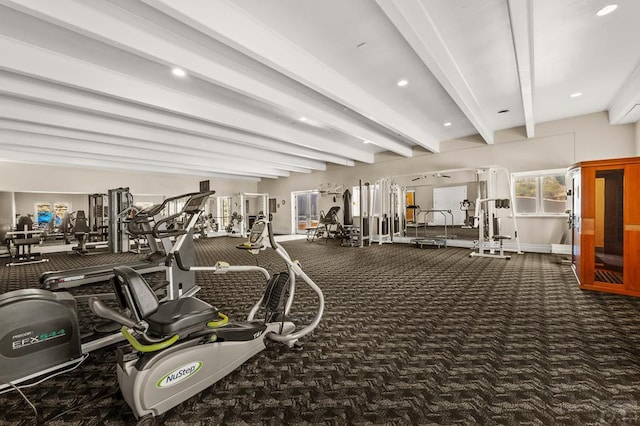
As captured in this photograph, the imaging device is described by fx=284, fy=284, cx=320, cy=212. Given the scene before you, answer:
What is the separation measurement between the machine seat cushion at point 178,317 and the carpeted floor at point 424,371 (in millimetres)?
436

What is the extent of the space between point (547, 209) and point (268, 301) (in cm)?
857

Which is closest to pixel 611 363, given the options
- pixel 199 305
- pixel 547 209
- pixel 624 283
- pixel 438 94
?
pixel 624 283

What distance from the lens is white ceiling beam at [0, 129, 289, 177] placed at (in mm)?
6965

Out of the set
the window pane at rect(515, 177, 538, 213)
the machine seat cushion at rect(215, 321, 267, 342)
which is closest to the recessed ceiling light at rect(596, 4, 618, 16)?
the machine seat cushion at rect(215, 321, 267, 342)

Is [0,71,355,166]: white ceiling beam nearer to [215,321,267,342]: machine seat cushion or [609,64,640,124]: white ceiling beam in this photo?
[215,321,267,342]: machine seat cushion

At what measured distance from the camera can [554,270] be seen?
5.34 meters

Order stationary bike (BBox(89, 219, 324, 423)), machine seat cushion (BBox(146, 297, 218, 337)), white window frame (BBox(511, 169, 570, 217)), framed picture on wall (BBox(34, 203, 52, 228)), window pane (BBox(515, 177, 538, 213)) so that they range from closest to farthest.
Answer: stationary bike (BBox(89, 219, 324, 423)) < machine seat cushion (BBox(146, 297, 218, 337)) < white window frame (BBox(511, 169, 570, 217)) < window pane (BBox(515, 177, 538, 213)) < framed picture on wall (BBox(34, 203, 52, 228))

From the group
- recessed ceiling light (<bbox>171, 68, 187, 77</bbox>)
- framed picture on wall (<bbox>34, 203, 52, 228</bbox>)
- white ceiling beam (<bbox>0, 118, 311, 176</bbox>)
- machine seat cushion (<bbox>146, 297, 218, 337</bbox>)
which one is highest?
recessed ceiling light (<bbox>171, 68, 187, 77</bbox>)

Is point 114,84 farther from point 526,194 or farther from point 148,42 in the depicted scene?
point 526,194

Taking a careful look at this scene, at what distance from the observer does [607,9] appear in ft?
10.7

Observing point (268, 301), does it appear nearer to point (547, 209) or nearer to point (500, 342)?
point (500, 342)

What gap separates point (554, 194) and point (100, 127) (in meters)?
11.3

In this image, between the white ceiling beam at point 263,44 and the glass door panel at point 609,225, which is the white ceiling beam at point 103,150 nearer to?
the white ceiling beam at point 263,44

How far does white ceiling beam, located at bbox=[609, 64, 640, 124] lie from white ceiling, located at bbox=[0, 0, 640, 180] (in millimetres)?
42
